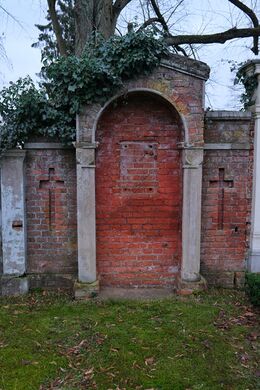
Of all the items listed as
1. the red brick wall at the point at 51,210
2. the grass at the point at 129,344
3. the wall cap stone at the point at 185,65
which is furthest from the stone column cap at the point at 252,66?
the grass at the point at 129,344

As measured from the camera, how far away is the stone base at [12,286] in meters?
4.58

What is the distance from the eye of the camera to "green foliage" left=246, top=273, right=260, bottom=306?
13.8 feet

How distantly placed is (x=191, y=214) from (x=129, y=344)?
189 cm

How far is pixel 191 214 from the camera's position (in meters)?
4.51

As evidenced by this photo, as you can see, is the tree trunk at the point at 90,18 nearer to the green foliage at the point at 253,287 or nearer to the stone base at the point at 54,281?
the stone base at the point at 54,281

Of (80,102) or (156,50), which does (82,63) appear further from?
(156,50)

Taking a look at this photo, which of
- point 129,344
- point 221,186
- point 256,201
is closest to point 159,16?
point 221,186

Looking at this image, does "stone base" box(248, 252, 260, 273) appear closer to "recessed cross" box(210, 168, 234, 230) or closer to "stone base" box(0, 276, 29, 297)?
"recessed cross" box(210, 168, 234, 230)

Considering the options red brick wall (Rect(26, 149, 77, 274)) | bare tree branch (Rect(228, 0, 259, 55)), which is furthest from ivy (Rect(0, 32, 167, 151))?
bare tree branch (Rect(228, 0, 259, 55))

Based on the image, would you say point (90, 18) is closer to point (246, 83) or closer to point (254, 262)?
point (246, 83)

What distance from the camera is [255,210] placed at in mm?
4719

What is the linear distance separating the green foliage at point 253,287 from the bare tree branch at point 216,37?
18.5 ft

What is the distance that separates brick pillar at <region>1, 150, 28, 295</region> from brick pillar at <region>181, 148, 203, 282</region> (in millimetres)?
2202

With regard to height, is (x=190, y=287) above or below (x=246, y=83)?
below
